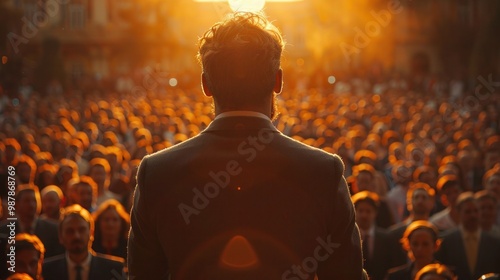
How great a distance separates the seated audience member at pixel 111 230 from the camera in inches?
369

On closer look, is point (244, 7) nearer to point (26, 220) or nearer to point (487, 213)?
point (26, 220)

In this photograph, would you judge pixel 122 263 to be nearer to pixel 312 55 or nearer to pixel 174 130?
pixel 174 130

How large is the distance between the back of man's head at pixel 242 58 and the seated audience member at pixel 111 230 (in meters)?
6.30

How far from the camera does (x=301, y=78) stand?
52.6m

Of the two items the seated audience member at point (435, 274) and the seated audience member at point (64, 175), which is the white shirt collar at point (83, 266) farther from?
the seated audience member at point (64, 175)

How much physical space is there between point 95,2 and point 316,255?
8416 cm

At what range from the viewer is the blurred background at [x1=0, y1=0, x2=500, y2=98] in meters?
54.0

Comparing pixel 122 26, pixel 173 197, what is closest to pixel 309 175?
pixel 173 197

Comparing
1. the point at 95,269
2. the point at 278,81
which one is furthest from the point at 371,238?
the point at 278,81

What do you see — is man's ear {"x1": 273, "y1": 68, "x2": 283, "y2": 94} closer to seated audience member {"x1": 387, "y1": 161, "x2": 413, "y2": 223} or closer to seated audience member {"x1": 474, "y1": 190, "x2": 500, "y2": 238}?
seated audience member {"x1": 474, "y1": 190, "x2": 500, "y2": 238}

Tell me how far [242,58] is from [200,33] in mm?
52943

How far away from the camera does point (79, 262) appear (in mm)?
7930

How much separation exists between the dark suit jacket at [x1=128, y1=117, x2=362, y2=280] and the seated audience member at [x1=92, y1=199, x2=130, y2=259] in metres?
6.26

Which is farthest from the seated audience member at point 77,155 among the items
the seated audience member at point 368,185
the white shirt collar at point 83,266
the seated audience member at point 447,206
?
the white shirt collar at point 83,266
